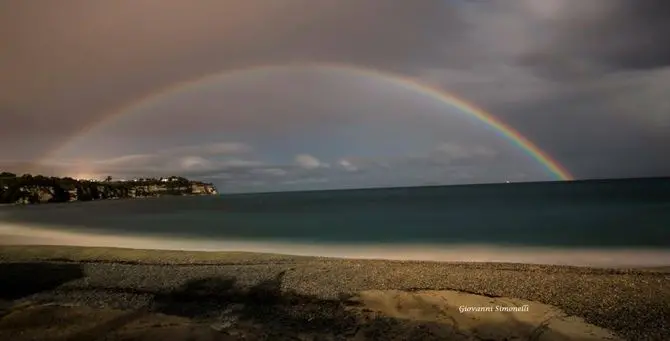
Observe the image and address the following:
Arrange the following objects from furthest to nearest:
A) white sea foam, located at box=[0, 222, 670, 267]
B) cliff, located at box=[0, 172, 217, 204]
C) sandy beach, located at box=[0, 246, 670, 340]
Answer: cliff, located at box=[0, 172, 217, 204] < white sea foam, located at box=[0, 222, 670, 267] < sandy beach, located at box=[0, 246, 670, 340]

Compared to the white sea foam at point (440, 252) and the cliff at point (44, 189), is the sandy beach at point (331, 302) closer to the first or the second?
the white sea foam at point (440, 252)

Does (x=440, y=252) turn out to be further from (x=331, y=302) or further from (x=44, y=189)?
(x=44, y=189)

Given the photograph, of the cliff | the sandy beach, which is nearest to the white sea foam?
the sandy beach

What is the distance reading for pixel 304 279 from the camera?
14242 millimetres

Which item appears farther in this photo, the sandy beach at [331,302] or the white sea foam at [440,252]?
the white sea foam at [440,252]

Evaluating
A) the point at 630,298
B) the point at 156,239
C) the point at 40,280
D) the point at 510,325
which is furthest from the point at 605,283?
the point at 156,239

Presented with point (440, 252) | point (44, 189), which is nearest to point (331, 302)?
point (440, 252)

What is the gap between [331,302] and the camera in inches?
464

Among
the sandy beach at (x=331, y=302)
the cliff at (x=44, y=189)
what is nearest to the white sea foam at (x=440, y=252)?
the sandy beach at (x=331, y=302)

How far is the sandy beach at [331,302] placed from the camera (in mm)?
9609

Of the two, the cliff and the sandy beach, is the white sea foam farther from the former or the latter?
the cliff

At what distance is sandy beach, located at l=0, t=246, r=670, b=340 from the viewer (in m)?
9.61

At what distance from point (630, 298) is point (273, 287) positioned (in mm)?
9195

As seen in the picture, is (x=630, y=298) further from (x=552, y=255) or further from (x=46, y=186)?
(x=46, y=186)
